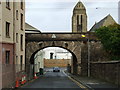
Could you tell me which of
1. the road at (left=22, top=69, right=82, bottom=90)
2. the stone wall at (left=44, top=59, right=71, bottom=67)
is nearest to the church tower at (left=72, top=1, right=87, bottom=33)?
the stone wall at (left=44, top=59, right=71, bottom=67)

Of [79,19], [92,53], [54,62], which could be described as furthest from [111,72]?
[54,62]

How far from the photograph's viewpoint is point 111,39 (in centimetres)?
3444

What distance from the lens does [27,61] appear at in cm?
4041

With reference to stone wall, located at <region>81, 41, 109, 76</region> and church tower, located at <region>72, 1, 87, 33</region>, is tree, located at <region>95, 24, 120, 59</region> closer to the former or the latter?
stone wall, located at <region>81, 41, 109, 76</region>

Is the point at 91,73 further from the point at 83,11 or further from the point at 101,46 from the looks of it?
the point at 83,11

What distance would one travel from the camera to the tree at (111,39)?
34062 mm

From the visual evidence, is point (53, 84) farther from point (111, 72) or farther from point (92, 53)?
point (92, 53)

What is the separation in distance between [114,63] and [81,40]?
1753cm

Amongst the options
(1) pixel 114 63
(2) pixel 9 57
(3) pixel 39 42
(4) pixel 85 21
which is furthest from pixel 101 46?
(4) pixel 85 21

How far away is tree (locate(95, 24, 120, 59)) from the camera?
3406cm

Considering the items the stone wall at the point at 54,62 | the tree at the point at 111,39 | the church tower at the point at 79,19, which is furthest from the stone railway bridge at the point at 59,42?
the stone wall at the point at 54,62

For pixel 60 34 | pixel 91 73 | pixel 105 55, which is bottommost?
pixel 91 73

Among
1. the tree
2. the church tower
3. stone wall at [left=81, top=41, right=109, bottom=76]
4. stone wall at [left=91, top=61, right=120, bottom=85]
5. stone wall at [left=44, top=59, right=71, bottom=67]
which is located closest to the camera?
stone wall at [left=91, top=61, right=120, bottom=85]

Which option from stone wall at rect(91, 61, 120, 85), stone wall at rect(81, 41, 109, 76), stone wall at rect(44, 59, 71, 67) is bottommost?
stone wall at rect(44, 59, 71, 67)
